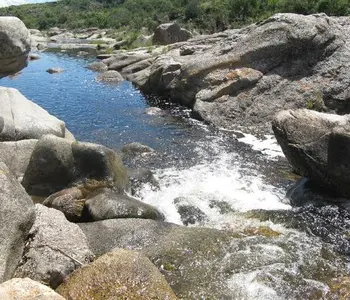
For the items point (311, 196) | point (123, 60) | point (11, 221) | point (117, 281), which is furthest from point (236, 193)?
point (123, 60)

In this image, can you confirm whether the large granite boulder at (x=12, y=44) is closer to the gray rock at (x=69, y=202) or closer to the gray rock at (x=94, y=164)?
the gray rock at (x=94, y=164)

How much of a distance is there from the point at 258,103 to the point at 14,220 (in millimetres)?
17240

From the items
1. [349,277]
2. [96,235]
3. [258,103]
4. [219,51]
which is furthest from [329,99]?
[96,235]

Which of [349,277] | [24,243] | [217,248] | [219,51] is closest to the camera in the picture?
[24,243]

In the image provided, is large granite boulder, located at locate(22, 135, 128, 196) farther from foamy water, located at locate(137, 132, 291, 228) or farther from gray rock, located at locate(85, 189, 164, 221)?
foamy water, located at locate(137, 132, 291, 228)

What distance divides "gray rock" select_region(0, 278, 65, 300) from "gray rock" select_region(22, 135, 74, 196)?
259 inches

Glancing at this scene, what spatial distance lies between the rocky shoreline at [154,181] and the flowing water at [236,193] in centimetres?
13

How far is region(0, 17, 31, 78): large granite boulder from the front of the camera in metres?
11.2

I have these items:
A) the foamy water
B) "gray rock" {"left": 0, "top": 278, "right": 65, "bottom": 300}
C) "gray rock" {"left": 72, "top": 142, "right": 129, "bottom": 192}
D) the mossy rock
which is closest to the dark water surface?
the foamy water

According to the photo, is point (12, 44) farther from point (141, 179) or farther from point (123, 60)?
point (123, 60)

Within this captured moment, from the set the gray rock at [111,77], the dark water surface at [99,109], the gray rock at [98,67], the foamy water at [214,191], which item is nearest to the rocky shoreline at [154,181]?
the foamy water at [214,191]

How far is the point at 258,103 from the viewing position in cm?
2297

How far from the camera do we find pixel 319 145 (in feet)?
44.0

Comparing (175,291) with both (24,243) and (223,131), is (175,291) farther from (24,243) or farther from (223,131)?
(223,131)
